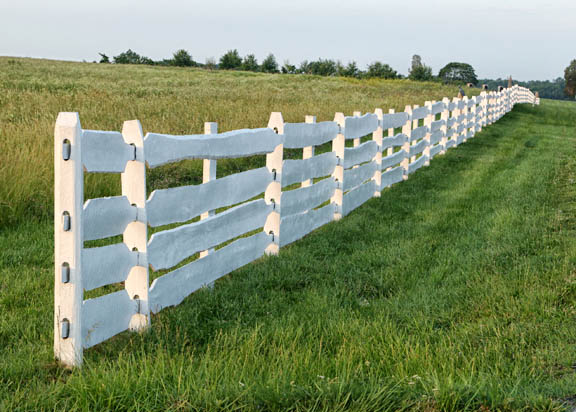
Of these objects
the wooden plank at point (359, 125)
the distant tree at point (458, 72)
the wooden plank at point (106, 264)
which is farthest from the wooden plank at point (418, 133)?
the distant tree at point (458, 72)

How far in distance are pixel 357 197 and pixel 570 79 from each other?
141 m

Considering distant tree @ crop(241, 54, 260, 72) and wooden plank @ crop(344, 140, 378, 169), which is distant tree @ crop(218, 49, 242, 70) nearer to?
distant tree @ crop(241, 54, 260, 72)

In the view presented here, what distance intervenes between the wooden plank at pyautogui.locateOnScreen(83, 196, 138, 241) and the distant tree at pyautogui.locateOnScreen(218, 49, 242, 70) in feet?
323

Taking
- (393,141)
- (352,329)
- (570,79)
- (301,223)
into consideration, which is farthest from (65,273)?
(570,79)

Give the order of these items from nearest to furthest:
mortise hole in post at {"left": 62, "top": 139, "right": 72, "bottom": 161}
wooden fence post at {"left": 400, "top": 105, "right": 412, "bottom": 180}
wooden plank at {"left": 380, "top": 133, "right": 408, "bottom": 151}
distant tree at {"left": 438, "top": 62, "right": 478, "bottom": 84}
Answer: mortise hole in post at {"left": 62, "top": 139, "right": 72, "bottom": 161} → wooden plank at {"left": 380, "top": 133, "right": 408, "bottom": 151} → wooden fence post at {"left": 400, "top": 105, "right": 412, "bottom": 180} → distant tree at {"left": 438, "top": 62, "right": 478, "bottom": 84}

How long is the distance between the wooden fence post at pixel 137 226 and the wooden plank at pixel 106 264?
69 mm

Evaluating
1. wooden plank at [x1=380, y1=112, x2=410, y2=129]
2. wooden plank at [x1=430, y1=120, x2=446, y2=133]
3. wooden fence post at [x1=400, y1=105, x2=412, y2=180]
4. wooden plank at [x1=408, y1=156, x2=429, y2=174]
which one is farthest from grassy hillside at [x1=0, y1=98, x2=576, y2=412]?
wooden plank at [x1=430, y1=120, x2=446, y2=133]

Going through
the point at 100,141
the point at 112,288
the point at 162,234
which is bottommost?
the point at 112,288

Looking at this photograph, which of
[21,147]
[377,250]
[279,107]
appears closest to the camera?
[377,250]

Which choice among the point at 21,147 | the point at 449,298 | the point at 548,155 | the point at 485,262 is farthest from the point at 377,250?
the point at 548,155

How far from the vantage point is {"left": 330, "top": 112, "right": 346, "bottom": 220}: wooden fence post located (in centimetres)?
830

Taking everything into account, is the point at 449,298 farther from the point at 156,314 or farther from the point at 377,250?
the point at 156,314

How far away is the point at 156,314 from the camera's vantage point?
4.18 meters

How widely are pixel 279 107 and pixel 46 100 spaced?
6468 mm
